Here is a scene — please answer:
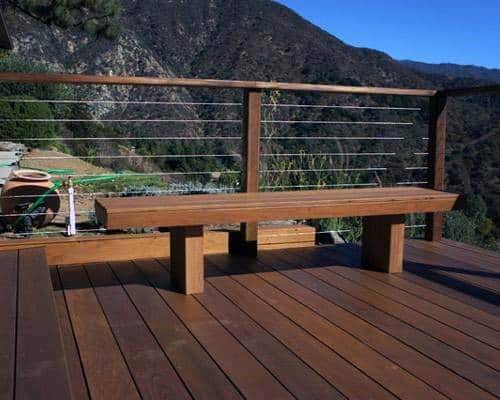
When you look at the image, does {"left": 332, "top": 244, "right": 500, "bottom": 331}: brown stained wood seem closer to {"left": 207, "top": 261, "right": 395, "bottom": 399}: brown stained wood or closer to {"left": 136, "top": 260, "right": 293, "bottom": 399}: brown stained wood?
{"left": 207, "top": 261, "right": 395, "bottom": 399}: brown stained wood

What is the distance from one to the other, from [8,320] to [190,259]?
938mm

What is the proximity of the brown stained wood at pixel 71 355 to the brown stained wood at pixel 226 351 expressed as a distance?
43 cm

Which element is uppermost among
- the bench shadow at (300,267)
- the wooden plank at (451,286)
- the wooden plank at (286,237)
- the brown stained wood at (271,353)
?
the wooden plank at (286,237)

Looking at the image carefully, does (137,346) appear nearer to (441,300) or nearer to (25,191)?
(441,300)

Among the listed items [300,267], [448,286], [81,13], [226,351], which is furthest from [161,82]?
[81,13]

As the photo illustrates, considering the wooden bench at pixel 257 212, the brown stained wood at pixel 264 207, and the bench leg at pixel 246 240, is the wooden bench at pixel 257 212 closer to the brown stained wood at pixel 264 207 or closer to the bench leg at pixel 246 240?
the brown stained wood at pixel 264 207

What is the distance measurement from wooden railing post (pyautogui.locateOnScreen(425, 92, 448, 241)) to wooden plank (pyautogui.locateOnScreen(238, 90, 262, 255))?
3.85ft

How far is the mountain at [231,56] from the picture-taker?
18.5 meters

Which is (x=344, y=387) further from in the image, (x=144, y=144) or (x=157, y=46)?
(x=157, y=46)

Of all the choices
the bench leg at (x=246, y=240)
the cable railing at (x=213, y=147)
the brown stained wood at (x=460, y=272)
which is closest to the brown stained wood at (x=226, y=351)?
the bench leg at (x=246, y=240)

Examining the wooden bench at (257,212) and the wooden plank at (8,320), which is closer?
the wooden plank at (8,320)

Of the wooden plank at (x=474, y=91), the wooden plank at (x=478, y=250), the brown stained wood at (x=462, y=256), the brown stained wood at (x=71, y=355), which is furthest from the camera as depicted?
the wooden plank at (x=478, y=250)

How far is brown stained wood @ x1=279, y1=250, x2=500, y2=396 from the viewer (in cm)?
194

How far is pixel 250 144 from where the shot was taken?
3.41m
